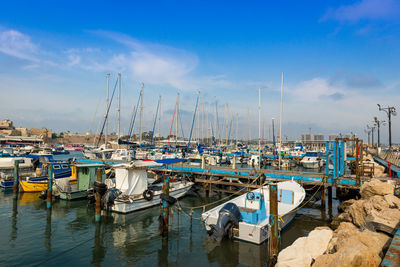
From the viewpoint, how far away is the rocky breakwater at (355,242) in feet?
21.9

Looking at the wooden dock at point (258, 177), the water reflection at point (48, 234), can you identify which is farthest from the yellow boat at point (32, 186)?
the wooden dock at point (258, 177)

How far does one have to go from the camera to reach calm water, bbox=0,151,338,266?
38.7 feet

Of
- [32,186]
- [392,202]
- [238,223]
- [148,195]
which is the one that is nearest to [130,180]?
[148,195]

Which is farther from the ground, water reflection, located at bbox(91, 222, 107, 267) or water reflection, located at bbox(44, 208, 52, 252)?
water reflection, located at bbox(44, 208, 52, 252)

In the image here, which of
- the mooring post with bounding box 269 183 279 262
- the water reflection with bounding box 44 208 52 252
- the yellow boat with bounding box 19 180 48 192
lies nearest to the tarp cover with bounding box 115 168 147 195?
the water reflection with bounding box 44 208 52 252

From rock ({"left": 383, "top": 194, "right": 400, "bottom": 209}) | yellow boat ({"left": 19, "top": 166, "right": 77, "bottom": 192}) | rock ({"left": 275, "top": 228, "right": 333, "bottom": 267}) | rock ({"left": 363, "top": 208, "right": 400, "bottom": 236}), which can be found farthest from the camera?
yellow boat ({"left": 19, "top": 166, "right": 77, "bottom": 192})

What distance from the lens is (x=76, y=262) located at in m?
11.5

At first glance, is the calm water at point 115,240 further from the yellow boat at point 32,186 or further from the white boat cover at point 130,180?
the yellow boat at point 32,186

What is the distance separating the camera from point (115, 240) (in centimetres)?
1414

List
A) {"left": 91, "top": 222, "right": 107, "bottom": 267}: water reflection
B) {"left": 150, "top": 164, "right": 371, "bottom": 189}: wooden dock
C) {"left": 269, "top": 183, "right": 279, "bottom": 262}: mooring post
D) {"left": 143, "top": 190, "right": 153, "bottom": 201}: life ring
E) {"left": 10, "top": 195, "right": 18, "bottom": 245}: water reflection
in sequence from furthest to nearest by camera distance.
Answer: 1. {"left": 150, "top": 164, "right": 371, "bottom": 189}: wooden dock
2. {"left": 143, "top": 190, "right": 153, "bottom": 201}: life ring
3. {"left": 10, "top": 195, "right": 18, "bottom": 245}: water reflection
4. {"left": 91, "top": 222, "right": 107, "bottom": 267}: water reflection
5. {"left": 269, "top": 183, "right": 279, "bottom": 262}: mooring post

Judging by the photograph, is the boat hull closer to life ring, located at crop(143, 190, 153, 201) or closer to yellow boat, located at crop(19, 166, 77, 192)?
life ring, located at crop(143, 190, 153, 201)

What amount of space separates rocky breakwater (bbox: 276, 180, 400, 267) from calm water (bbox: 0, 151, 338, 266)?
8.99ft

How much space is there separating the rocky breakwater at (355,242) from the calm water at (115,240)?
274 cm

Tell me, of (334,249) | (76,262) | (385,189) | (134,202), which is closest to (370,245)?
(334,249)
